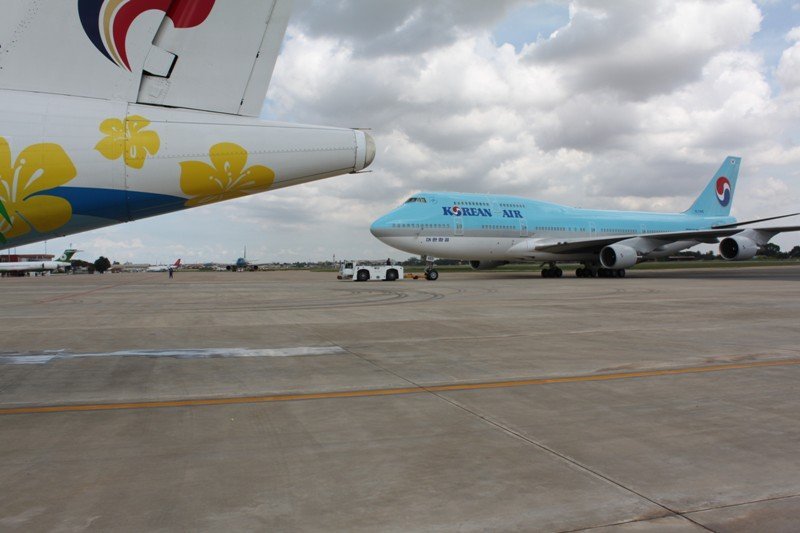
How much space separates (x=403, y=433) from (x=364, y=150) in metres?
3.00

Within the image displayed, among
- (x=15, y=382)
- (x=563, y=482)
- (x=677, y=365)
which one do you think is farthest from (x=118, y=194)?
(x=677, y=365)

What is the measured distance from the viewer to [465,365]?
7.80 metres

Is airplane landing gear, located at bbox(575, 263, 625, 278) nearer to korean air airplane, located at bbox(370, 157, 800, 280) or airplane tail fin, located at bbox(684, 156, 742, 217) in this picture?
korean air airplane, located at bbox(370, 157, 800, 280)

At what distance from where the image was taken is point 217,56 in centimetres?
540

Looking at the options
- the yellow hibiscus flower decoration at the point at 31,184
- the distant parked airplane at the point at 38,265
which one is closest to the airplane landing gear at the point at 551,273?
the yellow hibiscus flower decoration at the point at 31,184

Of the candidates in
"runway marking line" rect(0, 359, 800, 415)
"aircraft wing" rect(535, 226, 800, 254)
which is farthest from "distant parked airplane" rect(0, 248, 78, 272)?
"runway marking line" rect(0, 359, 800, 415)

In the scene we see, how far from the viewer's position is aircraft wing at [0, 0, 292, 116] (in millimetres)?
5004

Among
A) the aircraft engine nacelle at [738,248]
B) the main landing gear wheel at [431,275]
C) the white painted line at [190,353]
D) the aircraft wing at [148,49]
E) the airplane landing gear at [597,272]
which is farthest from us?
the airplane landing gear at [597,272]

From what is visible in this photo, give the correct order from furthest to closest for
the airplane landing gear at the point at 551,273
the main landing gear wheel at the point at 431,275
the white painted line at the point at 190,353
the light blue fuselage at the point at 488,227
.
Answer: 1. the airplane landing gear at the point at 551,273
2. the main landing gear wheel at the point at 431,275
3. the light blue fuselage at the point at 488,227
4. the white painted line at the point at 190,353

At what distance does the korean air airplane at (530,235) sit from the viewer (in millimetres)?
31203

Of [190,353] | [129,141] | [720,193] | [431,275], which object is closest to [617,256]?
[431,275]

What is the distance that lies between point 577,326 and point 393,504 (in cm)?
939

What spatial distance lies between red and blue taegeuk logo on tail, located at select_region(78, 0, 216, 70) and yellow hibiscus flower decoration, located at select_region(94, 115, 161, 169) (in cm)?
56

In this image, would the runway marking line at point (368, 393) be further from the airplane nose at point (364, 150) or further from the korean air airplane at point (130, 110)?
the airplane nose at point (364, 150)
